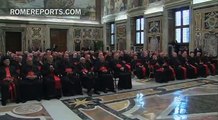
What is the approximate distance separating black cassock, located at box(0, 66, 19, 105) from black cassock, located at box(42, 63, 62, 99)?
851 millimetres

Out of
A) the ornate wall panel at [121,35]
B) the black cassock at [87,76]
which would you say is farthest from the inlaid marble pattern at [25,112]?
the ornate wall panel at [121,35]

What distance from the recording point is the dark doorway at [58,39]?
2372cm

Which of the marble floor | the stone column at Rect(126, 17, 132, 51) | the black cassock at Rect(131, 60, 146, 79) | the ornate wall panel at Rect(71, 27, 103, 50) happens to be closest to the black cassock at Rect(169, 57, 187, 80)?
the black cassock at Rect(131, 60, 146, 79)

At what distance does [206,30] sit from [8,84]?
9938 mm

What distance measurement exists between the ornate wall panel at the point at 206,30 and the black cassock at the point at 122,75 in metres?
5.56

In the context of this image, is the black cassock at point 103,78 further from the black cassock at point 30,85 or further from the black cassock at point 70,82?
the black cassock at point 30,85

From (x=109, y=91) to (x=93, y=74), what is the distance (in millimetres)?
827

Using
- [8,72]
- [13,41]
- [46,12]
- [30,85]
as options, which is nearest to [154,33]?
[46,12]

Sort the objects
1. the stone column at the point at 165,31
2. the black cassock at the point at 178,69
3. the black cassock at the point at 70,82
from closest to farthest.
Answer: the black cassock at the point at 70,82
the black cassock at the point at 178,69
the stone column at the point at 165,31

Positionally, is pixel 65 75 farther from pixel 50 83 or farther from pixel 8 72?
pixel 8 72

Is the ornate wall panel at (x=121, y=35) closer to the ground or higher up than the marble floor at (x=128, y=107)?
higher up

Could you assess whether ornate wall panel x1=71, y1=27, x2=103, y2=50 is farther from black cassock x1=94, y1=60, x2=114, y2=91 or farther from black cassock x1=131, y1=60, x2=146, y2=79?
black cassock x1=94, y1=60, x2=114, y2=91

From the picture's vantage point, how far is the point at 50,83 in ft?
27.8

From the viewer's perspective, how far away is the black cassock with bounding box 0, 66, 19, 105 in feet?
25.5
